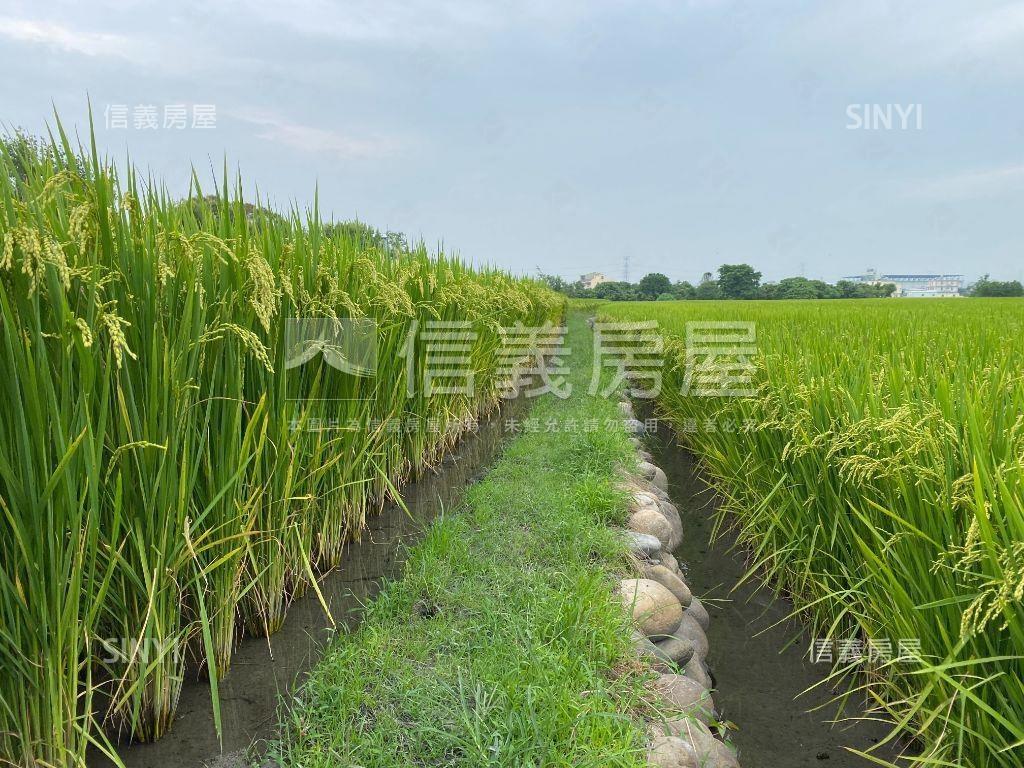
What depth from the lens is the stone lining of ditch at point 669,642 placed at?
1930 mm

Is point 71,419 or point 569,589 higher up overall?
point 71,419

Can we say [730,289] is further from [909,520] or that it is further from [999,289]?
[909,520]

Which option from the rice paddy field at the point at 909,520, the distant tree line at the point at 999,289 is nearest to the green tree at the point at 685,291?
the distant tree line at the point at 999,289

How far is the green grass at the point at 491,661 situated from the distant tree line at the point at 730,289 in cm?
3815

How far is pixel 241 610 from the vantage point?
100 inches

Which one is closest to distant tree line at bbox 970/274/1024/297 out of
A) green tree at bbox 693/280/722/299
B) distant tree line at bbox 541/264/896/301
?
distant tree line at bbox 541/264/896/301

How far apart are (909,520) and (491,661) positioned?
4.89 feet

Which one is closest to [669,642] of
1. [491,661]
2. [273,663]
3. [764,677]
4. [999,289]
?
[764,677]

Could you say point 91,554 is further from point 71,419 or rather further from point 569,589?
point 569,589

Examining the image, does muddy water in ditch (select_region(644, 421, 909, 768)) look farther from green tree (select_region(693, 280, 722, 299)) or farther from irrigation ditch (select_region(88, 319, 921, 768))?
green tree (select_region(693, 280, 722, 299))

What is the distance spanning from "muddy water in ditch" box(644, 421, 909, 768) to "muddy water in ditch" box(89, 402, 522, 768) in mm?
1692

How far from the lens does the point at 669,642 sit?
2.55 meters

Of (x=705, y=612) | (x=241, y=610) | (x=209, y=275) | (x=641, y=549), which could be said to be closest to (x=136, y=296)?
(x=209, y=275)

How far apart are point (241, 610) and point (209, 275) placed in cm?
145
